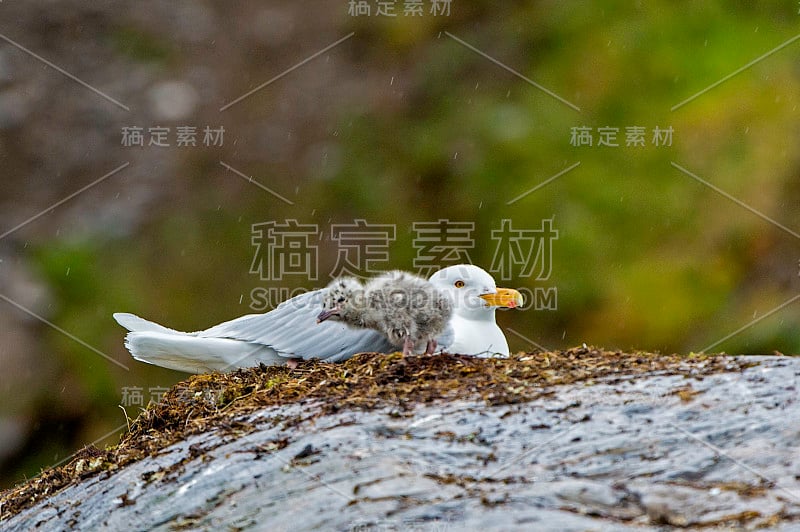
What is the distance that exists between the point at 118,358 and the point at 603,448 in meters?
7.67

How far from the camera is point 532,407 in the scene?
3.47 m

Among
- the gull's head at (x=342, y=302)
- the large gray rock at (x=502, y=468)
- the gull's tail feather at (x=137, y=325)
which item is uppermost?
the gull's head at (x=342, y=302)

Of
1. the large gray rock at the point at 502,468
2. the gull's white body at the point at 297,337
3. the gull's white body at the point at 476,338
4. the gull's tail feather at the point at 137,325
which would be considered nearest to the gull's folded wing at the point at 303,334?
the gull's white body at the point at 297,337

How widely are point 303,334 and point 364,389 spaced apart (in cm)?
145

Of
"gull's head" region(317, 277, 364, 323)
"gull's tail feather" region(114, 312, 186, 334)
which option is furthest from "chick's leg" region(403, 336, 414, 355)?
"gull's tail feather" region(114, 312, 186, 334)

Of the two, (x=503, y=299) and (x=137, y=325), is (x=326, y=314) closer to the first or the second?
(x=503, y=299)

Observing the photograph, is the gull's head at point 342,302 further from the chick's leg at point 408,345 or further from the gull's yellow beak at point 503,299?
the gull's yellow beak at point 503,299

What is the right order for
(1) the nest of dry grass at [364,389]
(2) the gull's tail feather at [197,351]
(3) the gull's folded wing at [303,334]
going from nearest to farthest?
(1) the nest of dry grass at [364,389], (3) the gull's folded wing at [303,334], (2) the gull's tail feather at [197,351]

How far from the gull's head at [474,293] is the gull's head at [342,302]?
0.59 metres

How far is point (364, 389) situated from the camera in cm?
380

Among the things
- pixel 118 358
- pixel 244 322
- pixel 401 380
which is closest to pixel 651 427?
pixel 401 380

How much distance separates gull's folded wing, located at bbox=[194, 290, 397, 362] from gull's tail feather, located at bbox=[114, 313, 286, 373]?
0.20ft

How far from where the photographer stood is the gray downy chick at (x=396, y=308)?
4684mm

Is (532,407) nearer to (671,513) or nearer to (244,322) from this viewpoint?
(671,513)
